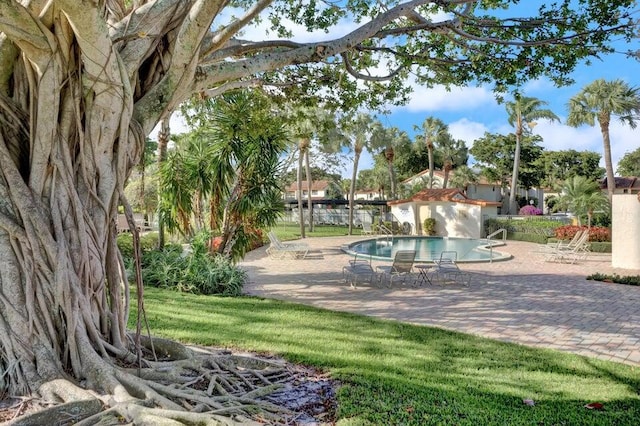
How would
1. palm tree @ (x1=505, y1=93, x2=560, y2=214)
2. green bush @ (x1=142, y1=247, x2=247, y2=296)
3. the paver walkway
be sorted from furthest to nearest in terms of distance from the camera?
palm tree @ (x1=505, y1=93, x2=560, y2=214)
green bush @ (x1=142, y1=247, x2=247, y2=296)
the paver walkway

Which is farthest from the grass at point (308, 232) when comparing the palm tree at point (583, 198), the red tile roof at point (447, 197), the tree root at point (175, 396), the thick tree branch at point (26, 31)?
the thick tree branch at point (26, 31)

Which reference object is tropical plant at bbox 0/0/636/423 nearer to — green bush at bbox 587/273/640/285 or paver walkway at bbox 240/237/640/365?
paver walkway at bbox 240/237/640/365

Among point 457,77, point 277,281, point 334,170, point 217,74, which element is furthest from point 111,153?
point 334,170

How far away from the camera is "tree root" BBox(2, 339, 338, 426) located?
2.98 m

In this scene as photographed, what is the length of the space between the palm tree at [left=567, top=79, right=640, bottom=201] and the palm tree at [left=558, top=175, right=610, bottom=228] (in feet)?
15.4

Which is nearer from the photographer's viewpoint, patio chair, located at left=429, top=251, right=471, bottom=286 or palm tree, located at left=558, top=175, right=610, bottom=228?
patio chair, located at left=429, top=251, right=471, bottom=286

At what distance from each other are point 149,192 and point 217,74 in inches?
1139

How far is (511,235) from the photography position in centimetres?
2653

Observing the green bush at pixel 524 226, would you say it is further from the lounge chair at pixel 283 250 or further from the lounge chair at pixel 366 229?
the lounge chair at pixel 283 250

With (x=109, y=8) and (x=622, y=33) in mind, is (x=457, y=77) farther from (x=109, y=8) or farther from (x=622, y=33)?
(x=109, y=8)

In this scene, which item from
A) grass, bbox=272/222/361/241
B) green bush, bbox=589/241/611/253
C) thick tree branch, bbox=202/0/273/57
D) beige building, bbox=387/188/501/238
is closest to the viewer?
thick tree branch, bbox=202/0/273/57

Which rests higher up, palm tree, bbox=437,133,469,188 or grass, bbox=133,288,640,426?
palm tree, bbox=437,133,469,188

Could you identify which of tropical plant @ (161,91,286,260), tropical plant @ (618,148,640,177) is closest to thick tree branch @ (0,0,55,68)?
tropical plant @ (161,91,286,260)

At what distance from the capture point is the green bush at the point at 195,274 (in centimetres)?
1021
